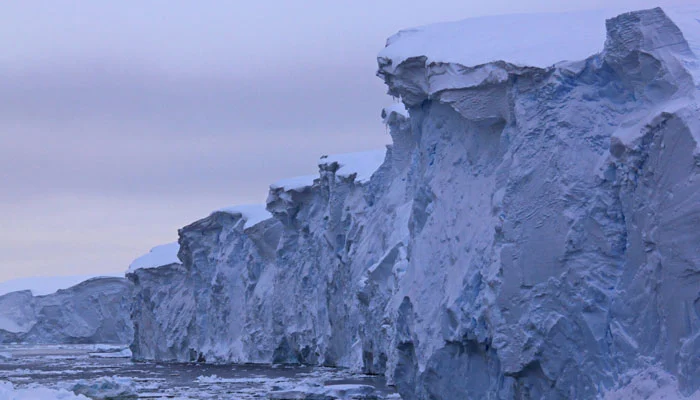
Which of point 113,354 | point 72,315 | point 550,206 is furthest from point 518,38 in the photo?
point 72,315

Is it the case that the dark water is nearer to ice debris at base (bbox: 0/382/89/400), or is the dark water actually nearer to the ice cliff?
ice debris at base (bbox: 0/382/89/400)

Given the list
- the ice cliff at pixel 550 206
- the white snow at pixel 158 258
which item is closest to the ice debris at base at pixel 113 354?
the white snow at pixel 158 258

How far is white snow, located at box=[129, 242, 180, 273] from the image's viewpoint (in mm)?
48375

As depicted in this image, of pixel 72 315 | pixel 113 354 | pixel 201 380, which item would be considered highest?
pixel 72 315

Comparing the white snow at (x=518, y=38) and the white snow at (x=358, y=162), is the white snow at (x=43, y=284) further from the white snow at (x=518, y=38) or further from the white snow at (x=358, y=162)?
the white snow at (x=518, y=38)

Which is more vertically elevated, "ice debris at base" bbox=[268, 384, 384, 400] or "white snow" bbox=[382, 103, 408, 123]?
"white snow" bbox=[382, 103, 408, 123]

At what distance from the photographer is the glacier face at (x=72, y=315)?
70625mm

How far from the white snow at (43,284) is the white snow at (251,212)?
3190cm

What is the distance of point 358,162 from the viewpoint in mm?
31688

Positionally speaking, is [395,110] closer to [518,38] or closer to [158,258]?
[518,38]

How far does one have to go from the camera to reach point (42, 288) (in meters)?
75.1

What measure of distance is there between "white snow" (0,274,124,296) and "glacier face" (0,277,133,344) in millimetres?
823

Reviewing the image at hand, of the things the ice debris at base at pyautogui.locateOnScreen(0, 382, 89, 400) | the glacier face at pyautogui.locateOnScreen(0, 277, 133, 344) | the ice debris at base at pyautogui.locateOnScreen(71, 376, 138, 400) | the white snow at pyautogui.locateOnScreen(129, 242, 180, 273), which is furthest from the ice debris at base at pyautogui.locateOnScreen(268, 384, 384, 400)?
the glacier face at pyautogui.locateOnScreen(0, 277, 133, 344)

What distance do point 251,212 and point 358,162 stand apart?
10201 millimetres
